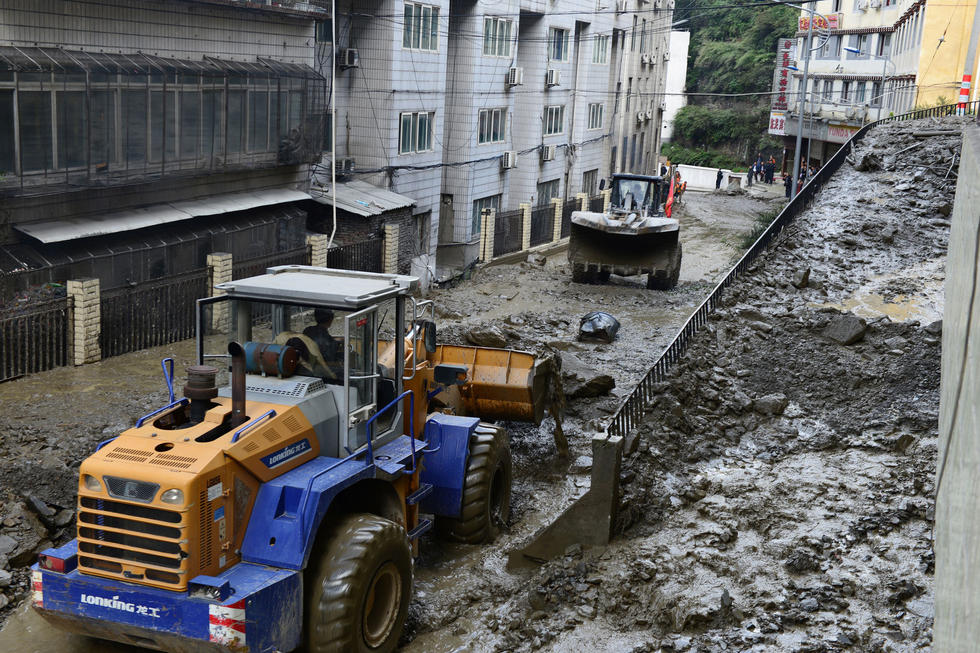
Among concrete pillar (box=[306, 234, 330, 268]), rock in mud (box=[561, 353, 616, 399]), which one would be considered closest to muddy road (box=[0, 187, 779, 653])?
rock in mud (box=[561, 353, 616, 399])

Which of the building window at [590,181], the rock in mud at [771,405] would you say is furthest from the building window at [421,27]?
the building window at [590,181]

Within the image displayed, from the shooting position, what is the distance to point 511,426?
1316 cm

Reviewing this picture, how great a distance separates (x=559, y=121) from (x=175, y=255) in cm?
2339

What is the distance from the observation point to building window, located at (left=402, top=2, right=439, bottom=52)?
86.6ft

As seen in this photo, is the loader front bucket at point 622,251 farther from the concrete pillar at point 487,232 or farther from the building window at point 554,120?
the building window at point 554,120

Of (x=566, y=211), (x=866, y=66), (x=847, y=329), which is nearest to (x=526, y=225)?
(x=566, y=211)

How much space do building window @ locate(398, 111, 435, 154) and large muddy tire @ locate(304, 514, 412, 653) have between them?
20.5 m

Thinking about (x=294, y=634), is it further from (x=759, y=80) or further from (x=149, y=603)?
(x=759, y=80)

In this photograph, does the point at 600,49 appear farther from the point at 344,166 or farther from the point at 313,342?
the point at 313,342

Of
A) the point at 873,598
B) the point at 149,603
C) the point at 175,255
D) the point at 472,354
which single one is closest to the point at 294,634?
the point at 149,603

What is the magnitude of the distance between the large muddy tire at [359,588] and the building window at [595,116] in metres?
37.3

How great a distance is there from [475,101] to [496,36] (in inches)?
99.5

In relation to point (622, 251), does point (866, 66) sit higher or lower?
higher

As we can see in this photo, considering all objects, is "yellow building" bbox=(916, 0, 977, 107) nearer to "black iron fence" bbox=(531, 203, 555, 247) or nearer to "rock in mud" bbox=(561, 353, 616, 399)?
"black iron fence" bbox=(531, 203, 555, 247)
